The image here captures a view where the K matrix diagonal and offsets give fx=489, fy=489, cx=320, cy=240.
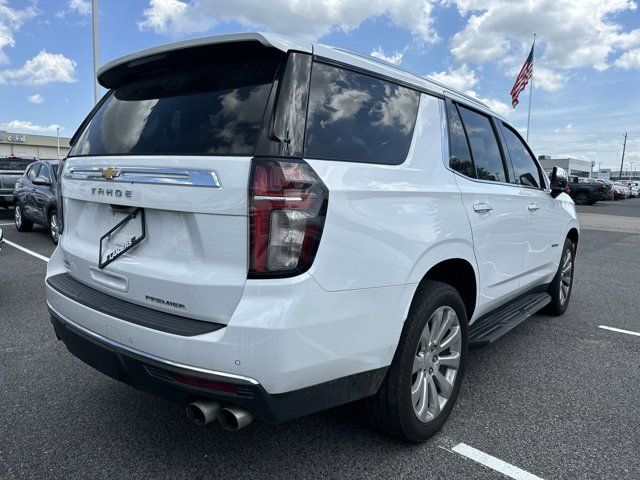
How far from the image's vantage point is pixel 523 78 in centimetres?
2306

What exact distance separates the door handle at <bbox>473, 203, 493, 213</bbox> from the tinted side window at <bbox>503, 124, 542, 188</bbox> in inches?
36.3

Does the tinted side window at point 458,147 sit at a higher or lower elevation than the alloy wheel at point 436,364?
higher

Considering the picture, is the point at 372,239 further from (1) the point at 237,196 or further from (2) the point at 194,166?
(2) the point at 194,166

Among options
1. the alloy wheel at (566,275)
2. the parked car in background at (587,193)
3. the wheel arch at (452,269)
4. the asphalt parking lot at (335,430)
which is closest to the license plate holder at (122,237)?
the asphalt parking lot at (335,430)

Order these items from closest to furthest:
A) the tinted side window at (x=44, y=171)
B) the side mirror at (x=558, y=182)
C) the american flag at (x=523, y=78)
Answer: the side mirror at (x=558, y=182)
the tinted side window at (x=44, y=171)
the american flag at (x=523, y=78)

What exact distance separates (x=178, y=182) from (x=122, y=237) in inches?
19.6

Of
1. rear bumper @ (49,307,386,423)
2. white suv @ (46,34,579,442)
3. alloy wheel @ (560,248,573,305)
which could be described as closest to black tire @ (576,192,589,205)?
alloy wheel @ (560,248,573,305)

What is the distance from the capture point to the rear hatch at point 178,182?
1896 mm

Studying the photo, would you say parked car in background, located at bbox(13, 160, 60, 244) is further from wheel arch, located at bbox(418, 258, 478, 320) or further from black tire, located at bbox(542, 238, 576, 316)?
black tire, located at bbox(542, 238, 576, 316)

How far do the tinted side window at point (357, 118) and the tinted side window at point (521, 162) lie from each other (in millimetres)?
1693

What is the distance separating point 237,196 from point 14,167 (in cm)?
1650

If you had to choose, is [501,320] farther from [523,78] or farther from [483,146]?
[523,78]

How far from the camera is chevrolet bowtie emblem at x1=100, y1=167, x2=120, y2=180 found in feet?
7.40

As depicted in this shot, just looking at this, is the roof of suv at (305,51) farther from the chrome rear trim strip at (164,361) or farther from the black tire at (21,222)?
the black tire at (21,222)
